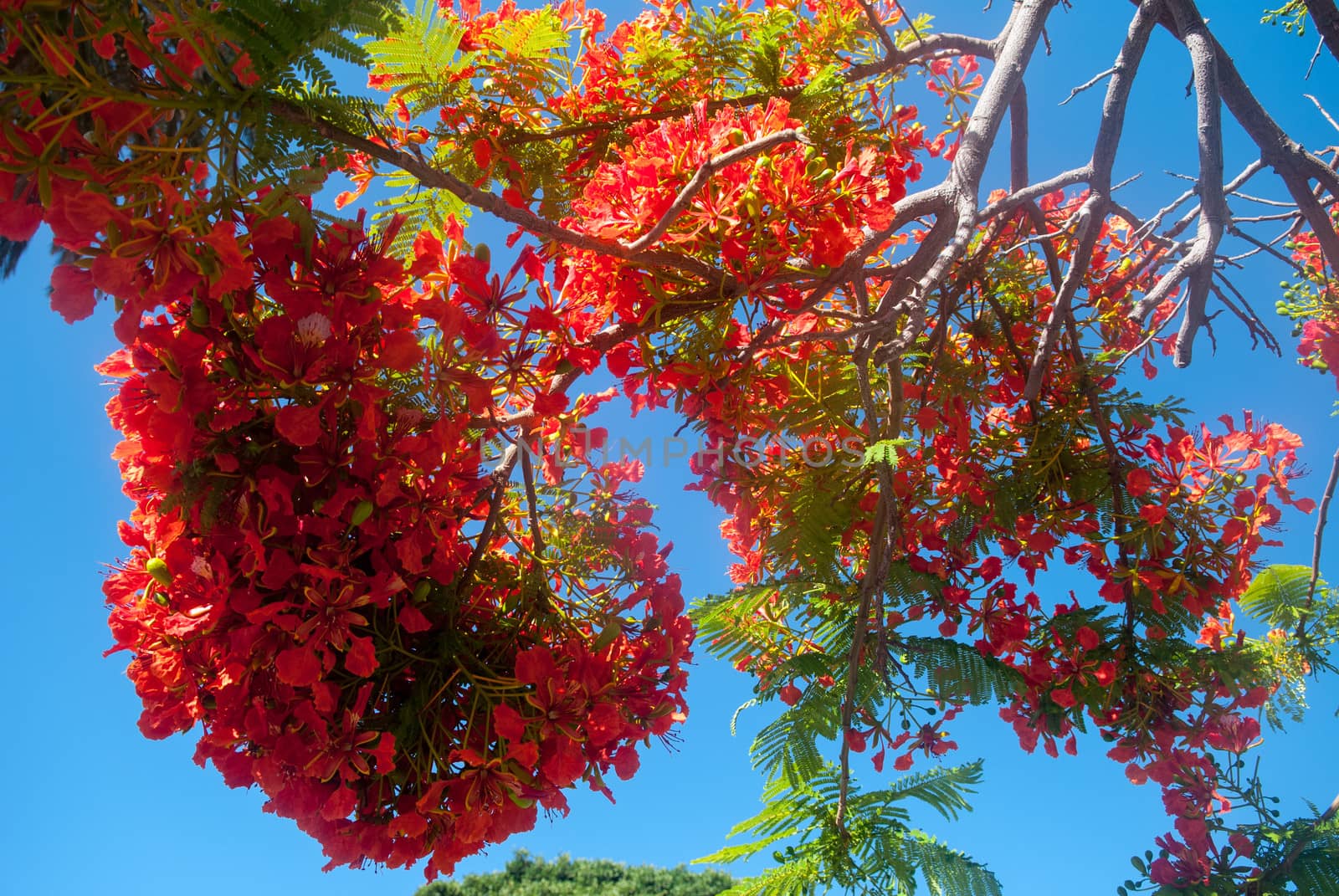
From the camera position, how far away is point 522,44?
2.02 meters

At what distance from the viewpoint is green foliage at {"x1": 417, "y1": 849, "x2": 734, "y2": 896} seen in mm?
8336

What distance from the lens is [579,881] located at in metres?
8.72

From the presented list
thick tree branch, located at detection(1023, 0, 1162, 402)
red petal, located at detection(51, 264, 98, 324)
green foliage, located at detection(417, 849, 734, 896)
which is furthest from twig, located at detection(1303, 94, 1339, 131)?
green foliage, located at detection(417, 849, 734, 896)

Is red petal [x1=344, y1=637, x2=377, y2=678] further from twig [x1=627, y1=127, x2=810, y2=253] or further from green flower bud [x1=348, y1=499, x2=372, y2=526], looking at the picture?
twig [x1=627, y1=127, x2=810, y2=253]

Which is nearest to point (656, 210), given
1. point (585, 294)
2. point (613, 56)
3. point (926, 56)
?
point (585, 294)

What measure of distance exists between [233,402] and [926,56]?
2.36m

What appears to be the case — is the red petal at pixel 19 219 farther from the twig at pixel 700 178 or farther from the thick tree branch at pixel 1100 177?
the thick tree branch at pixel 1100 177

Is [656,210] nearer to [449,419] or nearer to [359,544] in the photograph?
[449,419]

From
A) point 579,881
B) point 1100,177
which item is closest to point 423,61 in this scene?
point 1100,177

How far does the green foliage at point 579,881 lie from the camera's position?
27.3ft

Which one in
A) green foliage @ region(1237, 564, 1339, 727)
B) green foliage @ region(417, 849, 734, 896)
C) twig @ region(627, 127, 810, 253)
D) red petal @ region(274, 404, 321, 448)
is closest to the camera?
red petal @ region(274, 404, 321, 448)

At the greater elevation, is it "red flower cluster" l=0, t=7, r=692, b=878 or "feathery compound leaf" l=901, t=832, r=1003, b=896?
"red flower cluster" l=0, t=7, r=692, b=878

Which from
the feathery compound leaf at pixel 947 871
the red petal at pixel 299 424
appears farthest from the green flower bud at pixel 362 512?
the feathery compound leaf at pixel 947 871

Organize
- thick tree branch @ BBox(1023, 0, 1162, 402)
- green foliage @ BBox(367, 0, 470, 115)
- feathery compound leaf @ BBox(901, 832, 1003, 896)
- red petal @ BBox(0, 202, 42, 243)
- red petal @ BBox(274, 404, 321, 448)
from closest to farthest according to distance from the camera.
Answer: red petal @ BBox(0, 202, 42, 243) → red petal @ BBox(274, 404, 321, 448) → green foliage @ BBox(367, 0, 470, 115) → feathery compound leaf @ BBox(901, 832, 1003, 896) → thick tree branch @ BBox(1023, 0, 1162, 402)
